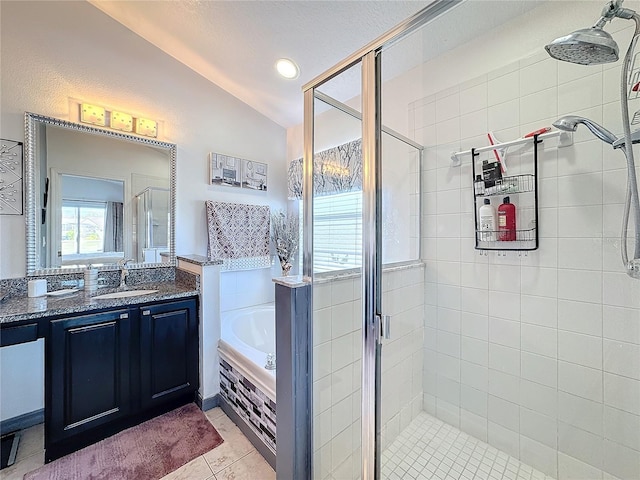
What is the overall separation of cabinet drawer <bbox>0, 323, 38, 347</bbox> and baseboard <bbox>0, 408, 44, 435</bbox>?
82 centimetres

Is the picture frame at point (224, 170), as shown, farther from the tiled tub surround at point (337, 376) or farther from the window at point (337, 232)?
the tiled tub surround at point (337, 376)

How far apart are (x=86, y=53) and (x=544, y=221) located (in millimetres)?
3224

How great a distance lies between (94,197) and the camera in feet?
6.76

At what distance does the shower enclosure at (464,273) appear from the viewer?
4.24ft

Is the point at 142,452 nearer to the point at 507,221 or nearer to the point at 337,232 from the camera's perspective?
the point at 337,232

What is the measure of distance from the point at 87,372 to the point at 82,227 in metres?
1.02

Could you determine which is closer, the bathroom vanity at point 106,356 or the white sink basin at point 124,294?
the bathroom vanity at point 106,356

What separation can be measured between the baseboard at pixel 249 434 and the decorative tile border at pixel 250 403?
0.03m

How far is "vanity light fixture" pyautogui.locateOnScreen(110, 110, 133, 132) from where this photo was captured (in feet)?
6.89

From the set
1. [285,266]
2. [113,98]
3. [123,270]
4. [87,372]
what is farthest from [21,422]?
[113,98]

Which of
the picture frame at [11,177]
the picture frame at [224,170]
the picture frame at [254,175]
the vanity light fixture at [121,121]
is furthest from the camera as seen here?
the picture frame at [254,175]

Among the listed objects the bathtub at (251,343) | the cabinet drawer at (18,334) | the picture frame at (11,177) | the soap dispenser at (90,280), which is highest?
the picture frame at (11,177)

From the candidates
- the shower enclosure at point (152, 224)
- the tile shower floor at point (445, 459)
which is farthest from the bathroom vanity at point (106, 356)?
the tile shower floor at point (445, 459)

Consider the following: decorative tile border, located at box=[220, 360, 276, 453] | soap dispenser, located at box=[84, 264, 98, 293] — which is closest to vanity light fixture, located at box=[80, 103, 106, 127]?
soap dispenser, located at box=[84, 264, 98, 293]
